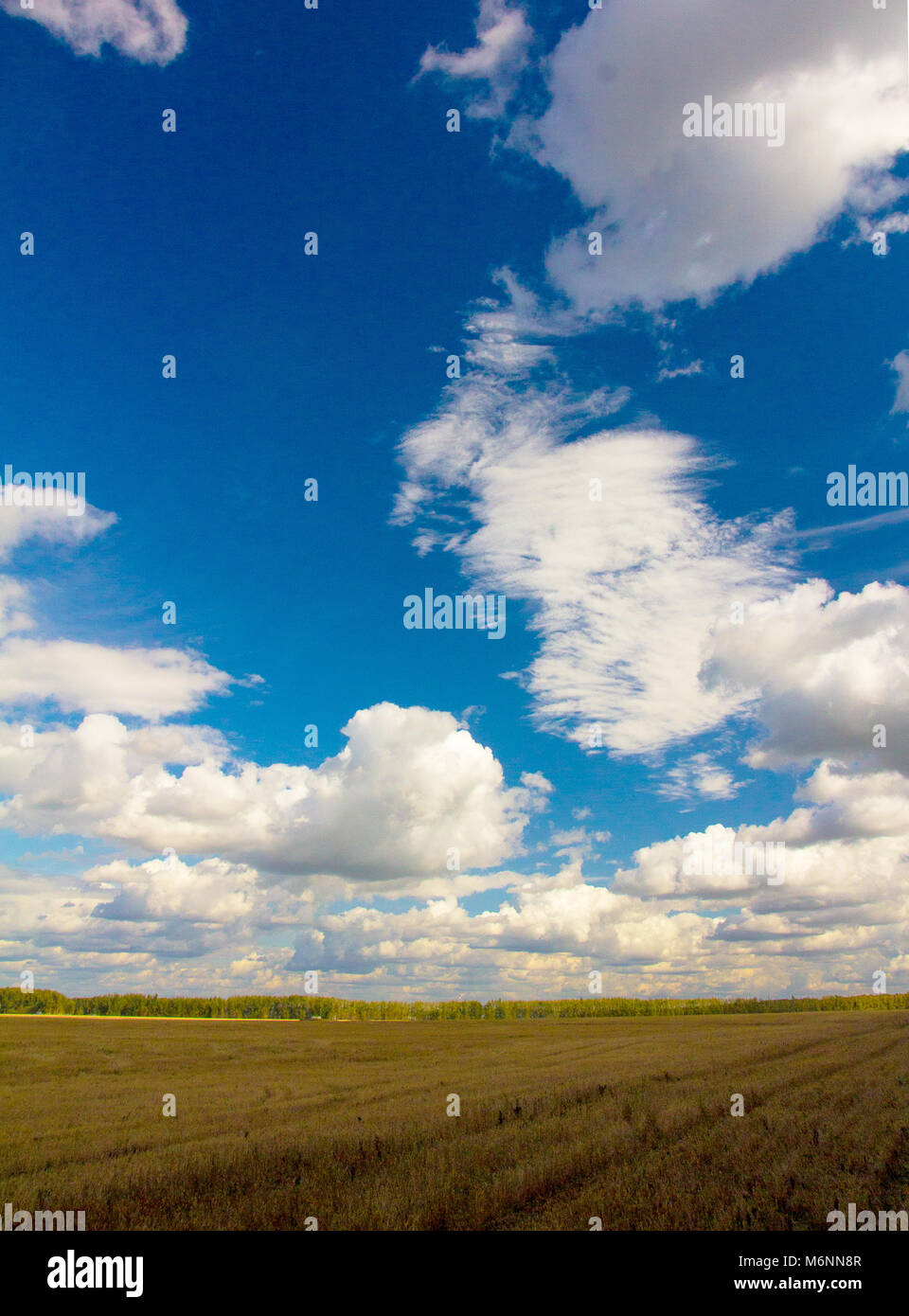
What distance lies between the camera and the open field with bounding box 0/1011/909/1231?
12523 mm

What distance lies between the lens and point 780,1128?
18375 millimetres

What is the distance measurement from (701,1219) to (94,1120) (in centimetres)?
2131

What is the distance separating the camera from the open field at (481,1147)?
493 inches
